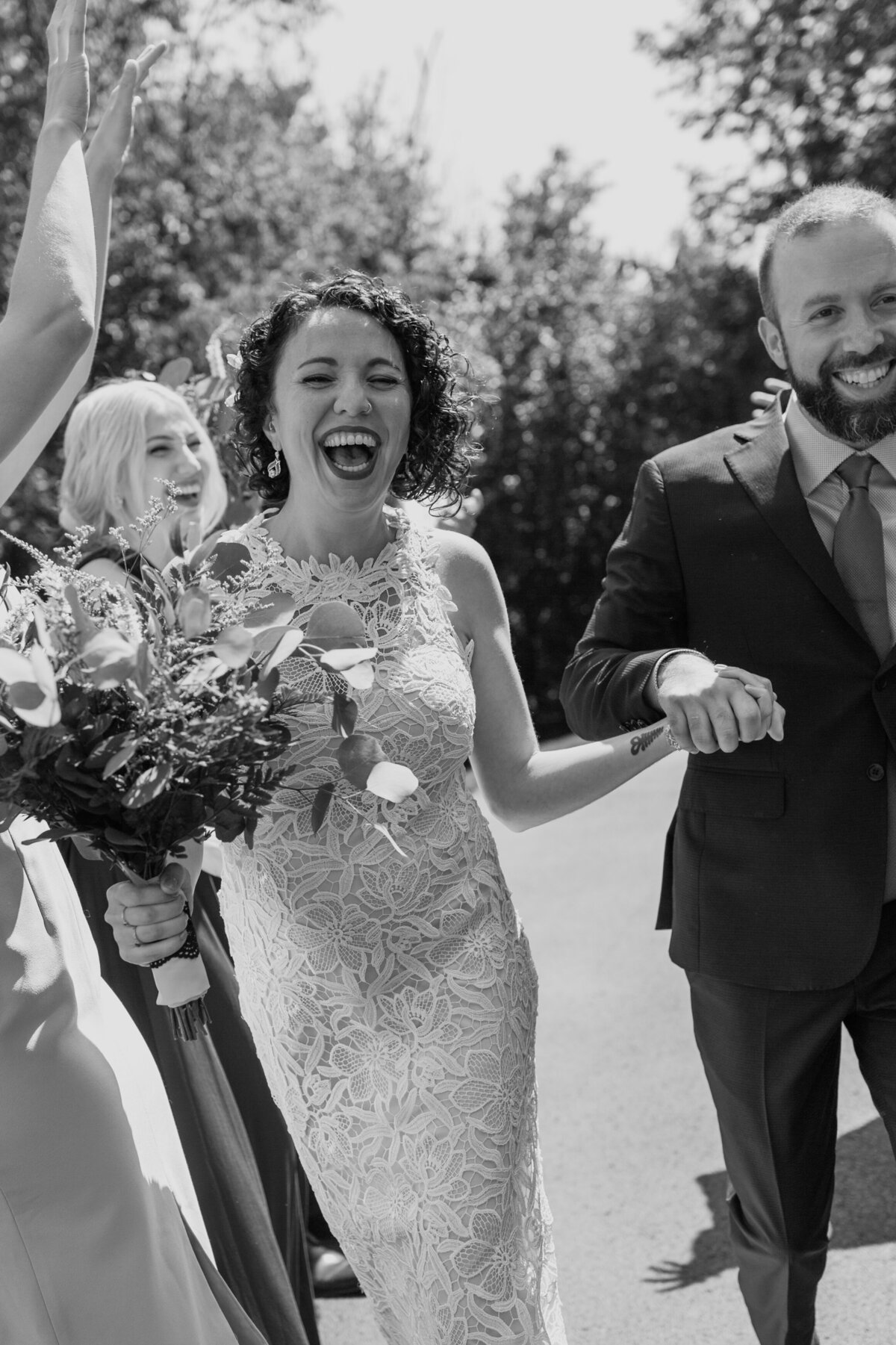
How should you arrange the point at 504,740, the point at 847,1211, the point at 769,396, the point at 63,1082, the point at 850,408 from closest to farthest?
the point at 63,1082 < the point at 850,408 < the point at 504,740 < the point at 769,396 < the point at 847,1211

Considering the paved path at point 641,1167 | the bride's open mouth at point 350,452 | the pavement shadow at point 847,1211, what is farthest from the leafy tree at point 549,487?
the bride's open mouth at point 350,452

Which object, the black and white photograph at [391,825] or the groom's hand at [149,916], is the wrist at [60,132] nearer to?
the black and white photograph at [391,825]

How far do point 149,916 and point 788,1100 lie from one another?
4.80 ft

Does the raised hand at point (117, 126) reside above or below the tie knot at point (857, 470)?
above

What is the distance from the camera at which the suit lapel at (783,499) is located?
291cm

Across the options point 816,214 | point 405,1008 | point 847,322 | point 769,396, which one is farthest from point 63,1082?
point 769,396

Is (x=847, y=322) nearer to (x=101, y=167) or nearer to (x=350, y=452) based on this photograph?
(x=350, y=452)

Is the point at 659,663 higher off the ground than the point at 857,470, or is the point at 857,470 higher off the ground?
the point at 857,470

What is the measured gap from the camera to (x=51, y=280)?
215 centimetres

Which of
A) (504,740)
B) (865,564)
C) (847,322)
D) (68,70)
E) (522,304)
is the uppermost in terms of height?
(522,304)

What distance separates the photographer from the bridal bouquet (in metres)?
2.03

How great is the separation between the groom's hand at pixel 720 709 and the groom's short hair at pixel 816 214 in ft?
2.94

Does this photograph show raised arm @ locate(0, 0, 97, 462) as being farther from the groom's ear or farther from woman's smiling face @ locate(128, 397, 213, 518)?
woman's smiling face @ locate(128, 397, 213, 518)

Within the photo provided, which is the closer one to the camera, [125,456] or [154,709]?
[154,709]
